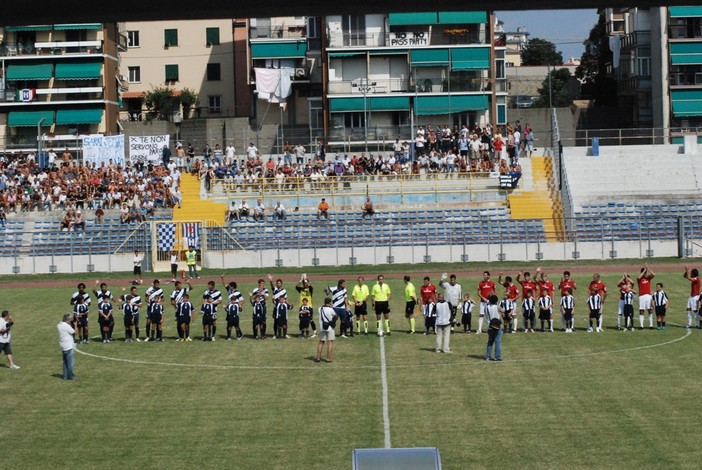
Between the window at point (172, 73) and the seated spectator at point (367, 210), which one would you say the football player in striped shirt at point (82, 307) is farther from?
the window at point (172, 73)

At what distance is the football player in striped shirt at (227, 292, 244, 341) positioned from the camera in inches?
1308

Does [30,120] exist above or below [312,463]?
above

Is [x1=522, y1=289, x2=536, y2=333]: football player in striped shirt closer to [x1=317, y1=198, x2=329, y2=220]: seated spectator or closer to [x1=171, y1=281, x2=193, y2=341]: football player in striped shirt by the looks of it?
[x1=171, y1=281, x2=193, y2=341]: football player in striped shirt

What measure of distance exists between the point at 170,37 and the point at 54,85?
13.6m

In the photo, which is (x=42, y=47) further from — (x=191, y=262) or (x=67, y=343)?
(x=67, y=343)

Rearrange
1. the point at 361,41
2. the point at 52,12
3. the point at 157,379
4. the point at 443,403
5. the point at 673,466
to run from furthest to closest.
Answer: the point at 361,41 → the point at 157,379 → the point at 443,403 → the point at 673,466 → the point at 52,12

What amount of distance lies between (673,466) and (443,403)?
20.7ft

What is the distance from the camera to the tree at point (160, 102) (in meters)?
88.6

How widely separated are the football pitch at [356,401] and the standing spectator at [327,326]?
0.32 m

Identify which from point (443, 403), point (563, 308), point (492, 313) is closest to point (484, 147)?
point (563, 308)

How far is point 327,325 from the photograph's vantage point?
95.5 feet

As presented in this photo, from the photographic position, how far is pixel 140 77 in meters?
93.9

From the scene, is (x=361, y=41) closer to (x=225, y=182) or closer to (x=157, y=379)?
(x=225, y=182)

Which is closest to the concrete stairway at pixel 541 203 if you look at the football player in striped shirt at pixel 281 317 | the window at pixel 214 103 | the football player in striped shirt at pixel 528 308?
the football player in striped shirt at pixel 528 308
